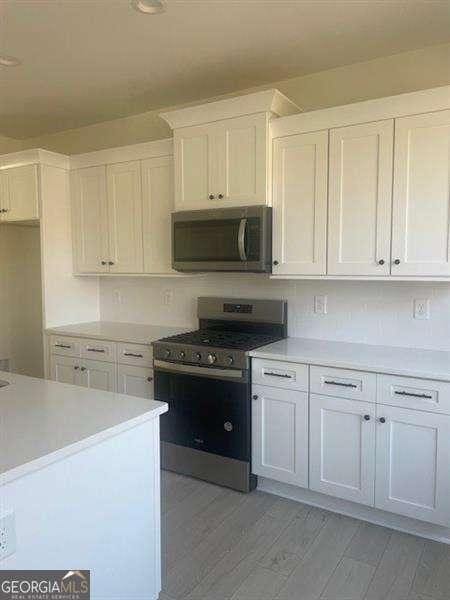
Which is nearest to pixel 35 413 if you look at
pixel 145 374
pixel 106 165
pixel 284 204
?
pixel 145 374

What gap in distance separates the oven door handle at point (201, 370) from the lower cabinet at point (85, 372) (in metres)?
0.52

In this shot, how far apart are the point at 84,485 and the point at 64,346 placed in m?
2.34

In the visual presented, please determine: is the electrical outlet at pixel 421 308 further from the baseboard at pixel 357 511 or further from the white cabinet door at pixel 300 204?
the baseboard at pixel 357 511

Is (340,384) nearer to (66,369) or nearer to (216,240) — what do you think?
(216,240)

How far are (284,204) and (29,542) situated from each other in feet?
7.16

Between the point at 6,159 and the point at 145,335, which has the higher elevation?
the point at 6,159

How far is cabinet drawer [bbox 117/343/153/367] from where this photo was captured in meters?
3.20

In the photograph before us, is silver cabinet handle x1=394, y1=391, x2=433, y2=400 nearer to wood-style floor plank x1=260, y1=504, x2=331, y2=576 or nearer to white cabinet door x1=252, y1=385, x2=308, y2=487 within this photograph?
white cabinet door x1=252, y1=385, x2=308, y2=487

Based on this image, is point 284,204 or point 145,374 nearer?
point 284,204

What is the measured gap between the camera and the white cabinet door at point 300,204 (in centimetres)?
268

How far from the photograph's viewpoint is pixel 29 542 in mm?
1286

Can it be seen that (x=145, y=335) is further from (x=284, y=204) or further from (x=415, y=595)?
(x=415, y=595)

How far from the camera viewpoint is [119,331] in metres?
3.61

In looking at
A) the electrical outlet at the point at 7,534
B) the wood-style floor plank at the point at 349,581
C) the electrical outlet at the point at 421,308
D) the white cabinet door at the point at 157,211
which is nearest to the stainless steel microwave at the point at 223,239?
the white cabinet door at the point at 157,211
